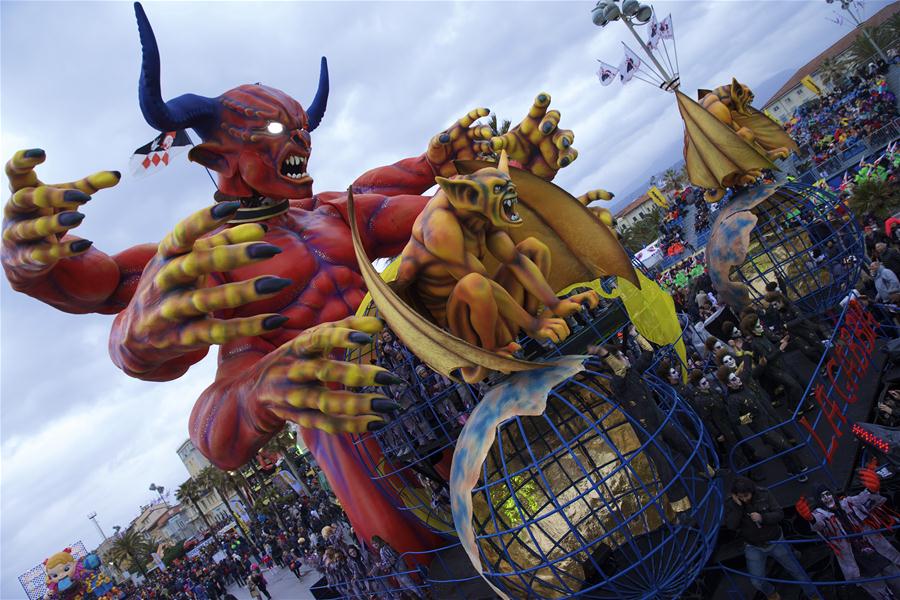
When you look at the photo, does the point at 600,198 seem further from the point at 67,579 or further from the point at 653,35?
the point at 67,579

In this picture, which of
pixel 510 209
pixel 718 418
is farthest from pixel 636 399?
pixel 718 418

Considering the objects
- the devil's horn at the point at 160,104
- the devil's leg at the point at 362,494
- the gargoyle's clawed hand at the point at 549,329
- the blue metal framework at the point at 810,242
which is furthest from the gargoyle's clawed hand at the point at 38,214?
the blue metal framework at the point at 810,242

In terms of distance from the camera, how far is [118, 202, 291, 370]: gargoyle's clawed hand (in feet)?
9.73

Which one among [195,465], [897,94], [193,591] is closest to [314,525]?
[193,591]

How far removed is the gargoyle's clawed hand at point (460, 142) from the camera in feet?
20.4

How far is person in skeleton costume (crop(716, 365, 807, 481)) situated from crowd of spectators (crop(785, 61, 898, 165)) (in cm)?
1904

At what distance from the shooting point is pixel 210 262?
307cm

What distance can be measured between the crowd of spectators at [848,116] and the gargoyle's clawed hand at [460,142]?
20795 millimetres

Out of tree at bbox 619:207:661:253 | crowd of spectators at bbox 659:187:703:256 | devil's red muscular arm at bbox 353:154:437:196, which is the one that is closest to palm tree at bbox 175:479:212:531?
crowd of spectators at bbox 659:187:703:256

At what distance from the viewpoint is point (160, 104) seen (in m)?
4.59

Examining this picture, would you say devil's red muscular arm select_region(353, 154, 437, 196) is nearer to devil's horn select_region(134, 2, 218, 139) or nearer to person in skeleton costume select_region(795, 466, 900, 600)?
devil's horn select_region(134, 2, 218, 139)

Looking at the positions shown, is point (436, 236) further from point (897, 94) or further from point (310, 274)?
point (897, 94)

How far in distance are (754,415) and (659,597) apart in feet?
12.6

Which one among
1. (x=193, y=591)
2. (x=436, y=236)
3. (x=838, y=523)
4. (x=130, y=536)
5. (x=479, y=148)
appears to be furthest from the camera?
(x=130, y=536)
